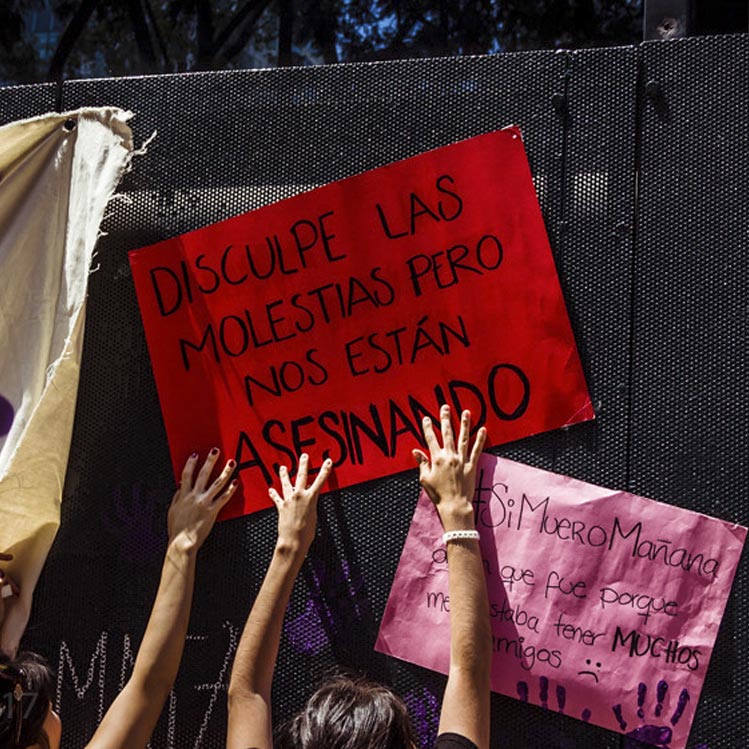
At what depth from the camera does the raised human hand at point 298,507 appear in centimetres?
213

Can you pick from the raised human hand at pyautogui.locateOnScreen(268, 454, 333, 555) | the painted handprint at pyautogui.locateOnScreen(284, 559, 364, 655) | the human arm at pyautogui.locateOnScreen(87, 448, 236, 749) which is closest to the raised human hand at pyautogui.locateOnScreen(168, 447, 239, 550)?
the human arm at pyautogui.locateOnScreen(87, 448, 236, 749)

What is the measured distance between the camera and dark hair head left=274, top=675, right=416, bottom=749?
1727 mm

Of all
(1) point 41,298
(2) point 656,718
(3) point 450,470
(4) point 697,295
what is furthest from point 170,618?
(4) point 697,295

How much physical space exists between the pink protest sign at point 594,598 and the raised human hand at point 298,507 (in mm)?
257

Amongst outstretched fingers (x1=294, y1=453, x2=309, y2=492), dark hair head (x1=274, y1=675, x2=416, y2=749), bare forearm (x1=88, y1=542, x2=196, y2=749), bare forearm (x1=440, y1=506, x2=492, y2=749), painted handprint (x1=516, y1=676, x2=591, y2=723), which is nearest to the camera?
dark hair head (x1=274, y1=675, x2=416, y2=749)

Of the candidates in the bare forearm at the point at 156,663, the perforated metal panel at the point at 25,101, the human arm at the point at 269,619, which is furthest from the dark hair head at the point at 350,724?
the perforated metal panel at the point at 25,101

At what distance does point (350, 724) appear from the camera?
1.75 metres

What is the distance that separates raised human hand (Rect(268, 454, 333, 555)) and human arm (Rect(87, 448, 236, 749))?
0.12 metres

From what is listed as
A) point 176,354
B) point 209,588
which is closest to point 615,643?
point 209,588

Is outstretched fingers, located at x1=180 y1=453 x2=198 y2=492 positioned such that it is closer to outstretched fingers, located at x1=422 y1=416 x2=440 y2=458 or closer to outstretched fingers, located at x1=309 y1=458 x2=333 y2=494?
outstretched fingers, located at x1=309 y1=458 x2=333 y2=494

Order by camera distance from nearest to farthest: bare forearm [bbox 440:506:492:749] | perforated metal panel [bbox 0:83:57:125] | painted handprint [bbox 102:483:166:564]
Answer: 1. bare forearm [bbox 440:506:492:749]
2. painted handprint [bbox 102:483:166:564]
3. perforated metal panel [bbox 0:83:57:125]

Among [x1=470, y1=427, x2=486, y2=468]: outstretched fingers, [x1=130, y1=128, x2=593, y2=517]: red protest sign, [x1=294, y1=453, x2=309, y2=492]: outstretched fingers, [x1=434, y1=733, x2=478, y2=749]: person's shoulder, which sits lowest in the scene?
[x1=434, y1=733, x2=478, y2=749]: person's shoulder

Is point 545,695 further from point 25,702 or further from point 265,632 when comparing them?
point 25,702

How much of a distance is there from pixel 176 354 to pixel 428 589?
28.6 inches
